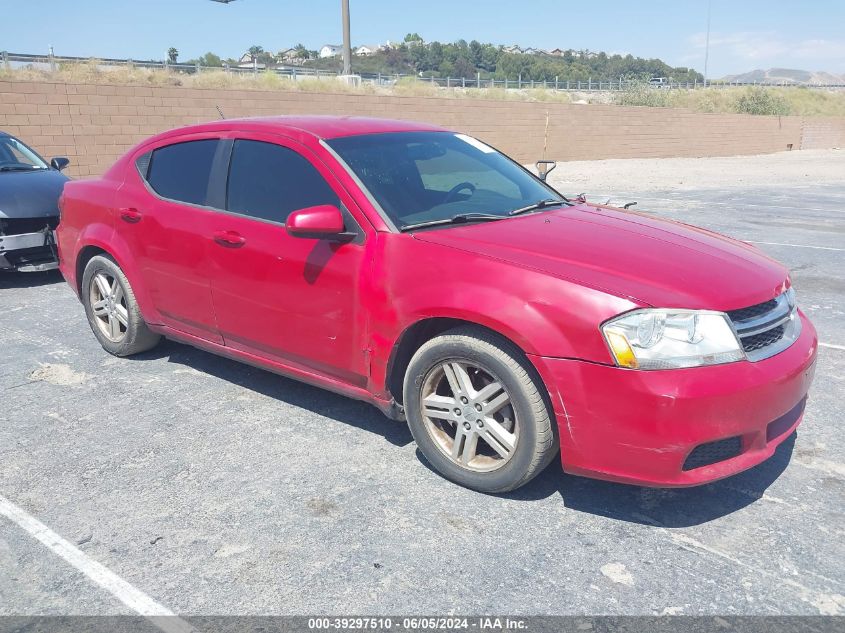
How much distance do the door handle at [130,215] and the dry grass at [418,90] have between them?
20.7 m

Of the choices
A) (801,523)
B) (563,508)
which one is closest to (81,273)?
(563,508)

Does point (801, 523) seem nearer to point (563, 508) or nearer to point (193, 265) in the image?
point (563, 508)

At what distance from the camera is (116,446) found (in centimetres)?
399

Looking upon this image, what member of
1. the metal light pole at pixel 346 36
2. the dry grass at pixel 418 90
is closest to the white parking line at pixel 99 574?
the dry grass at pixel 418 90

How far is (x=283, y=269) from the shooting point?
3.95 meters

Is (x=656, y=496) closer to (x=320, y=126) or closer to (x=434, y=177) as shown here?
(x=434, y=177)

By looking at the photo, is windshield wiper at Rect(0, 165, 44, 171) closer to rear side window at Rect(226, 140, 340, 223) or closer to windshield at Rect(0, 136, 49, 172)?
windshield at Rect(0, 136, 49, 172)

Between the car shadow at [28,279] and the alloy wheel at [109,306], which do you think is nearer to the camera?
the alloy wheel at [109,306]

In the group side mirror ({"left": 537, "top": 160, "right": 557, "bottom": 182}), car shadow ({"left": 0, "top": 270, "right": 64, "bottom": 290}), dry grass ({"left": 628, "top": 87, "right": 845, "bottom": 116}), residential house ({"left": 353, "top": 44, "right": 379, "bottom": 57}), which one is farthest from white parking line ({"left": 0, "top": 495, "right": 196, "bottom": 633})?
residential house ({"left": 353, "top": 44, "right": 379, "bottom": 57})

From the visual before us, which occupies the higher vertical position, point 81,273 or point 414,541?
point 81,273

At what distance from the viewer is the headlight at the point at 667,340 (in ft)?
9.60

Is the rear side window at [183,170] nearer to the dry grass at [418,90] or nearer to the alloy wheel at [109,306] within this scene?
the alloy wheel at [109,306]

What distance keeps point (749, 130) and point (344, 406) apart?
4167cm

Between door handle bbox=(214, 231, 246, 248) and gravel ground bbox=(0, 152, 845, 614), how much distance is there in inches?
39.4
